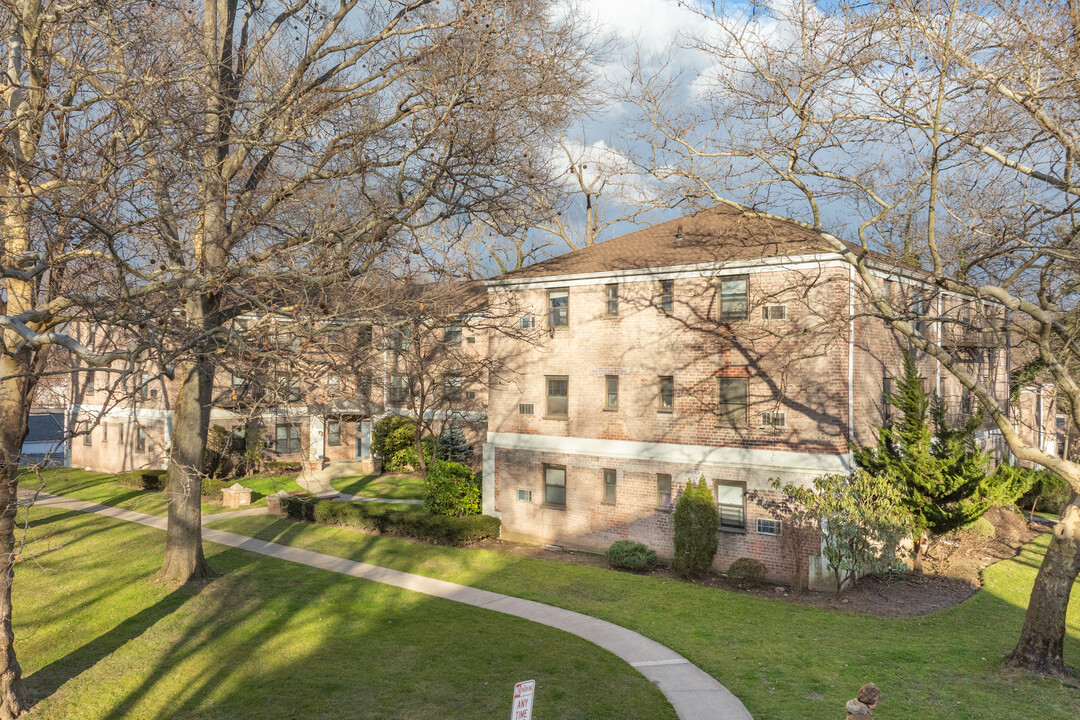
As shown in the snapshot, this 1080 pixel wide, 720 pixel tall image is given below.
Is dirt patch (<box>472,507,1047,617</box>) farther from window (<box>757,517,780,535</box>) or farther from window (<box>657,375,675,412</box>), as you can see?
window (<box>657,375,675,412</box>)

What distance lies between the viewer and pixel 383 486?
34500 mm

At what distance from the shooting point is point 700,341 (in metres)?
20.4

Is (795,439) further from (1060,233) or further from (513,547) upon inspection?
(513,547)

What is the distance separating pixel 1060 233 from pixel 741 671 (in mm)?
10169

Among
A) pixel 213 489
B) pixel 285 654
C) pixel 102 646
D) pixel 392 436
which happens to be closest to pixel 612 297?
pixel 285 654

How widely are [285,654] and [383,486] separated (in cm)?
2195

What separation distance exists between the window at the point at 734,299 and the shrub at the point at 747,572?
644 cm

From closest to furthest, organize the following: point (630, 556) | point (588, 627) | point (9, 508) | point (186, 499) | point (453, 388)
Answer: point (9, 508)
point (588, 627)
point (186, 499)
point (630, 556)
point (453, 388)

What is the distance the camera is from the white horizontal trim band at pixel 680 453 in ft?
60.4

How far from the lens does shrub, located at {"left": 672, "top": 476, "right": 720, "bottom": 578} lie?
1888cm

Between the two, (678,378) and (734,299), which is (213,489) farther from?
(734,299)

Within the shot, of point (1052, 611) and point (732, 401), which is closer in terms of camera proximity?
point (1052, 611)

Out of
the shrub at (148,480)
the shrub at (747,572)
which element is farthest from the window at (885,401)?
the shrub at (148,480)

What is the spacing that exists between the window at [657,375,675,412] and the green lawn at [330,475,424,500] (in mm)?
14092
